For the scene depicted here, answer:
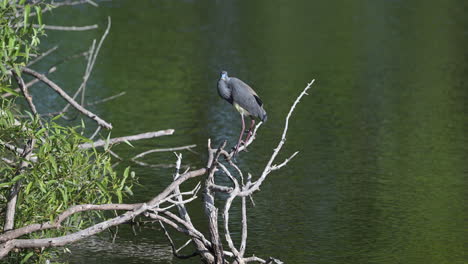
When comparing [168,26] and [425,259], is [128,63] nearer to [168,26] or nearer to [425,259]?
[168,26]

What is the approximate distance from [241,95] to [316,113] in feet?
26.1

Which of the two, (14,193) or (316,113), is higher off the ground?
(14,193)

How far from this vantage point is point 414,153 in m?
11.9

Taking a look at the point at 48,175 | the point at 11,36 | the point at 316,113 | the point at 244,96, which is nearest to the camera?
the point at 11,36

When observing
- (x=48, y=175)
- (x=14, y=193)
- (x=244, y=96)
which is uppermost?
(x=244, y=96)

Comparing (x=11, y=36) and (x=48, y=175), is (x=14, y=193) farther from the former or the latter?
(x=11, y=36)

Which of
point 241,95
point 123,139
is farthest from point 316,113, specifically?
point 123,139

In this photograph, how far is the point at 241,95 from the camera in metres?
6.52

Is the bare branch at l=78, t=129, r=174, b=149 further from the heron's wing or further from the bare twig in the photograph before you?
the heron's wing

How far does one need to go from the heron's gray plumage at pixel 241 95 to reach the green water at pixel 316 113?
1.92 meters

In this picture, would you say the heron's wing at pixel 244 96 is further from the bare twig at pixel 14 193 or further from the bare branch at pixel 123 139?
the bare twig at pixel 14 193

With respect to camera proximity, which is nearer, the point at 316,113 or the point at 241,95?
the point at 241,95

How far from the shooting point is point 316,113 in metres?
14.4

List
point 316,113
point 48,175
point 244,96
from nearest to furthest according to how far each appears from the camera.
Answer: point 48,175, point 244,96, point 316,113
